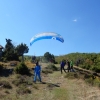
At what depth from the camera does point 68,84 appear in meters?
20.3

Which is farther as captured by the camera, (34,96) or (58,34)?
(58,34)

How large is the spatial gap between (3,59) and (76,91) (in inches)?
1236

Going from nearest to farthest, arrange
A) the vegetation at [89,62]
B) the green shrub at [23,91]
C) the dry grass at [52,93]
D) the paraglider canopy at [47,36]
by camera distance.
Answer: the dry grass at [52,93] < the green shrub at [23,91] < the paraglider canopy at [47,36] < the vegetation at [89,62]

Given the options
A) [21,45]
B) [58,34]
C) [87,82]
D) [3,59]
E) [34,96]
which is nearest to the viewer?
[34,96]

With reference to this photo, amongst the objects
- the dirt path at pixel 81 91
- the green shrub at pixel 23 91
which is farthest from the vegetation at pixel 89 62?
the green shrub at pixel 23 91

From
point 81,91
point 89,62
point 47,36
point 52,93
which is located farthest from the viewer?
point 89,62

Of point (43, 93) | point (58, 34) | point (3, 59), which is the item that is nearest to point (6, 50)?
point (3, 59)

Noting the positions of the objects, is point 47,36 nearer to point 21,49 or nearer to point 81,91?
point 81,91

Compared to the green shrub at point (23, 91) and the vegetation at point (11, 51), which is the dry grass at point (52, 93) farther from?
the vegetation at point (11, 51)

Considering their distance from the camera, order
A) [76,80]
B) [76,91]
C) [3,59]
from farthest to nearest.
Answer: [3,59]
[76,80]
[76,91]

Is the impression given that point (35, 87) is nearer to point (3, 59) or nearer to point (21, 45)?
point (3, 59)

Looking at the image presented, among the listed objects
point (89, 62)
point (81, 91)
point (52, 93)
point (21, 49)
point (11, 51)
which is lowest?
point (52, 93)

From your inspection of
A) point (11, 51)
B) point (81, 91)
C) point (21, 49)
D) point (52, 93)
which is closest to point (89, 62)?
point (11, 51)

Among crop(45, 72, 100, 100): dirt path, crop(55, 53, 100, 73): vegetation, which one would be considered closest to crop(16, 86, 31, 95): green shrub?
crop(45, 72, 100, 100): dirt path
